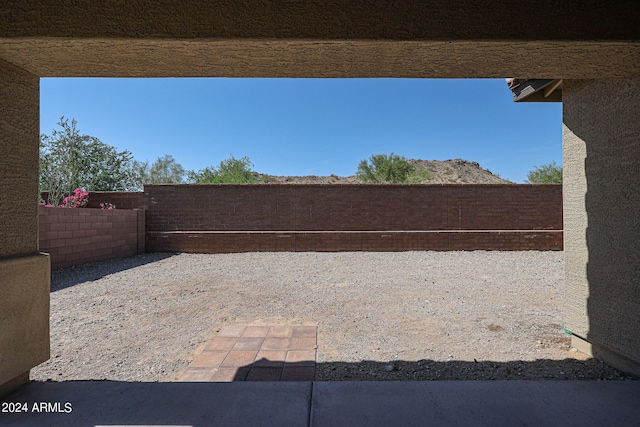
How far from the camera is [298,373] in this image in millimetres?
2973

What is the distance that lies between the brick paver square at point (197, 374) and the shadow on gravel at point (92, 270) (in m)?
4.90

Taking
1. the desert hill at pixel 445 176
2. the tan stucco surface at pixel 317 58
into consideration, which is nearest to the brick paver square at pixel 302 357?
the tan stucco surface at pixel 317 58

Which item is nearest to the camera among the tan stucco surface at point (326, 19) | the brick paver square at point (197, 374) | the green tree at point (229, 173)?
the tan stucco surface at point (326, 19)

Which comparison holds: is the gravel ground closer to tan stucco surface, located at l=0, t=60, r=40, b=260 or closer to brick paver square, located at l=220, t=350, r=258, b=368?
brick paver square, located at l=220, t=350, r=258, b=368

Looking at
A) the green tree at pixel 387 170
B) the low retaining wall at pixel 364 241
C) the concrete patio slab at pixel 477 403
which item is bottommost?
the concrete patio slab at pixel 477 403

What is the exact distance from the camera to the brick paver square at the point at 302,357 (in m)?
3.18

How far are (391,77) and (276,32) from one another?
955mm

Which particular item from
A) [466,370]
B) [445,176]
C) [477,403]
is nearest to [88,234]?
[466,370]

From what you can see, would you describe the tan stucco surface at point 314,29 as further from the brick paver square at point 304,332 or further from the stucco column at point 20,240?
the brick paver square at point 304,332

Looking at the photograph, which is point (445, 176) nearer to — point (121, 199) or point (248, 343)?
point (121, 199)

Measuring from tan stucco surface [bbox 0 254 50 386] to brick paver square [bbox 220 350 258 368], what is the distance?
145cm

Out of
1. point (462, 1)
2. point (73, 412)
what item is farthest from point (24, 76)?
point (462, 1)

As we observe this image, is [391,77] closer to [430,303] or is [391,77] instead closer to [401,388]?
[401,388]

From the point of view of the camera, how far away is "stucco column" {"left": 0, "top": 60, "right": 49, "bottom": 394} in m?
2.20
